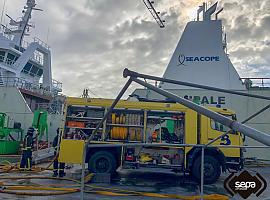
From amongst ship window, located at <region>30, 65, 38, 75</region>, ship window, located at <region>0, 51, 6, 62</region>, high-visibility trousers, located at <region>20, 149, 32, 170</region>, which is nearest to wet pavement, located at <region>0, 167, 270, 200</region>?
high-visibility trousers, located at <region>20, 149, 32, 170</region>

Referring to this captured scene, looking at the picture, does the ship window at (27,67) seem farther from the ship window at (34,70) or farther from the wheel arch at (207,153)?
the wheel arch at (207,153)

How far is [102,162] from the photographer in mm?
10562

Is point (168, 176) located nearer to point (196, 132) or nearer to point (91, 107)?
point (196, 132)

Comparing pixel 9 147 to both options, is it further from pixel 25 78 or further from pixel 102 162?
pixel 25 78

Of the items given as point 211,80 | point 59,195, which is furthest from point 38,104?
point 59,195

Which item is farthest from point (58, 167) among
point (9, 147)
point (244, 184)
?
point (244, 184)

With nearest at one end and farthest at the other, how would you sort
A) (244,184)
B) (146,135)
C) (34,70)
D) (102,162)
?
(244,184) < (102,162) < (146,135) < (34,70)

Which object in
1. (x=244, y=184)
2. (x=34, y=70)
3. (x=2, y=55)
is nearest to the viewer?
(x=244, y=184)

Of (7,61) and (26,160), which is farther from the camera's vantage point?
(7,61)

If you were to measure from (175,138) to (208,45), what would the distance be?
13.7 metres

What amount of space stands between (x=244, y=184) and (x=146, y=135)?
243 inches

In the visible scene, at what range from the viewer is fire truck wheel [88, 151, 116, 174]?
10492 mm

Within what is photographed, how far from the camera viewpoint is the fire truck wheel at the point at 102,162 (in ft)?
34.4

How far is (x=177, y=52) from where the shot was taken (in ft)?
76.2
